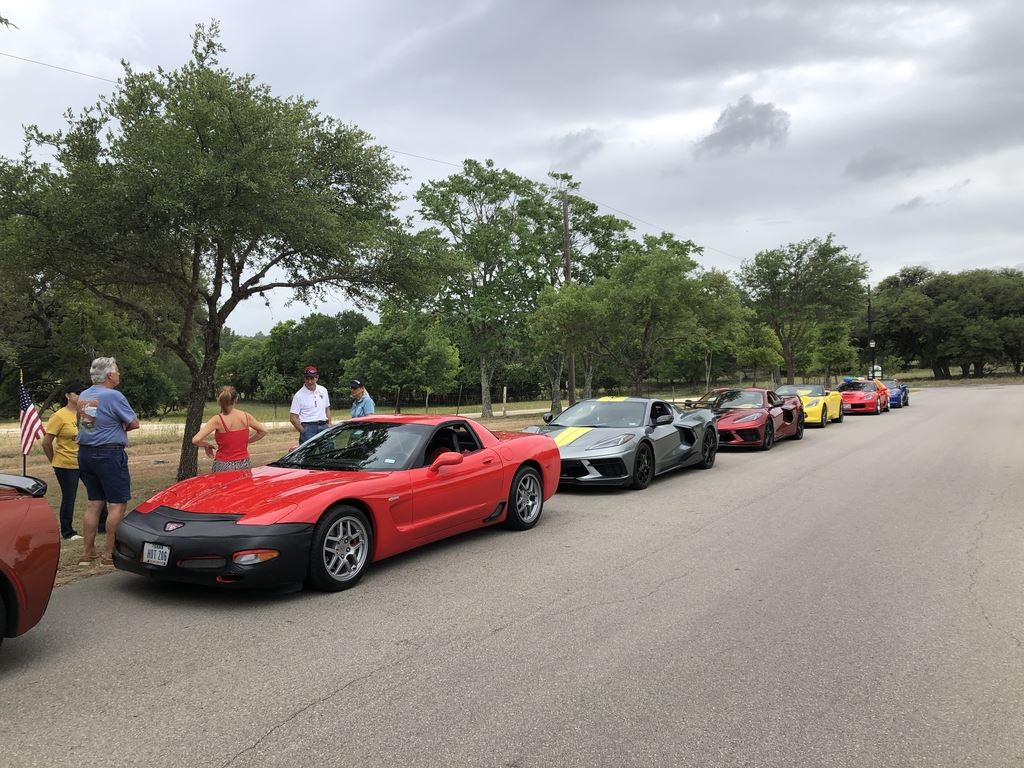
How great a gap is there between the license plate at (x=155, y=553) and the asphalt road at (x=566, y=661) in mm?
318

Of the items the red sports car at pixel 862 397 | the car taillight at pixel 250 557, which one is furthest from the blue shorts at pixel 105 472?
the red sports car at pixel 862 397

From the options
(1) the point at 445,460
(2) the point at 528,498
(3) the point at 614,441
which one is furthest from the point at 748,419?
(1) the point at 445,460

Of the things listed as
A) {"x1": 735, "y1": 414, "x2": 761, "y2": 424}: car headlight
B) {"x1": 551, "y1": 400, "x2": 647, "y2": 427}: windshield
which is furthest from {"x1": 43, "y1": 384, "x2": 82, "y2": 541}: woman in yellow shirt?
{"x1": 735, "y1": 414, "x2": 761, "y2": 424}: car headlight

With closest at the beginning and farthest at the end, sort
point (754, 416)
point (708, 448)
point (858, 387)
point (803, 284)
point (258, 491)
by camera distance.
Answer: point (258, 491)
point (708, 448)
point (754, 416)
point (858, 387)
point (803, 284)

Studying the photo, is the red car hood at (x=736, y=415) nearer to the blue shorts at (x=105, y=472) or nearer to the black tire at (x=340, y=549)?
the black tire at (x=340, y=549)

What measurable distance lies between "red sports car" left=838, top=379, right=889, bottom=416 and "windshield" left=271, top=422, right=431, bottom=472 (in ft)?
76.2

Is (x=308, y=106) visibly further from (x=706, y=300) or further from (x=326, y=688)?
(x=706, y=300)

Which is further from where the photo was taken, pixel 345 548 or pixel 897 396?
pixel 897 396

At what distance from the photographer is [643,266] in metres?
22.5

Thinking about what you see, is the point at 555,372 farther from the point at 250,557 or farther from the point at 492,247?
the point at 250,557

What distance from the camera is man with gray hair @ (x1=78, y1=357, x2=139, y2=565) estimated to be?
5984 mm

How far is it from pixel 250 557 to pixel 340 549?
707mm

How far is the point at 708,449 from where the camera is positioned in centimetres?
1203

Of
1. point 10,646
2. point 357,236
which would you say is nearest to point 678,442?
point 357,236
